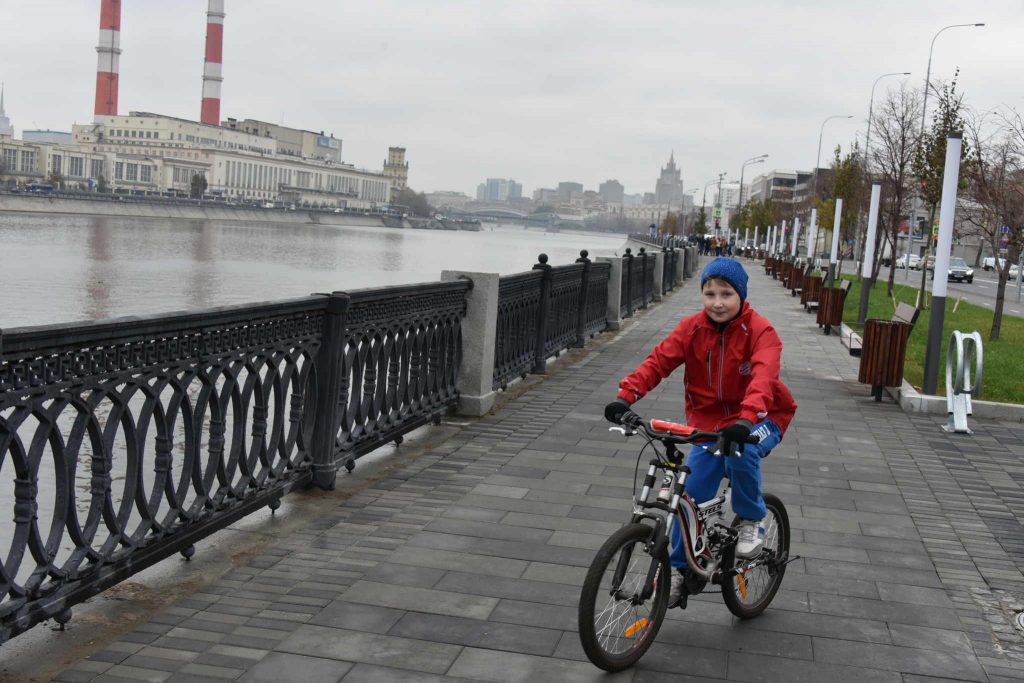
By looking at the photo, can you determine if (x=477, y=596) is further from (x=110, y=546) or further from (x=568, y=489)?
(x=568, y=489)

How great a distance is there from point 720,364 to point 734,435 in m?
0.60

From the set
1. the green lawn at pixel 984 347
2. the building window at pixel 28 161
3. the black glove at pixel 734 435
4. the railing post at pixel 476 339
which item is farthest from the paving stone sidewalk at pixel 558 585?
the building window at pixel 28 161

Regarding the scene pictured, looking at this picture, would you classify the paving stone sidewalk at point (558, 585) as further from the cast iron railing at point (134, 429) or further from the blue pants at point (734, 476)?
the blue pants at point (734, 476)

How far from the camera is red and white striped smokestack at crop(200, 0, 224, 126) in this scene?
151 m

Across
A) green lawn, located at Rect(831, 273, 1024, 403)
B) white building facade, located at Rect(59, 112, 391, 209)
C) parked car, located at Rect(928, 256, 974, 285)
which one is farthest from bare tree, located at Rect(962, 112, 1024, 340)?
white building facade, located at Rect(59, 112, 391, 209)

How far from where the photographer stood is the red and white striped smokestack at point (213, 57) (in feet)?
495

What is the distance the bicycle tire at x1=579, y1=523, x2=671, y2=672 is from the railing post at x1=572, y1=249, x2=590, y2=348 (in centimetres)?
1052

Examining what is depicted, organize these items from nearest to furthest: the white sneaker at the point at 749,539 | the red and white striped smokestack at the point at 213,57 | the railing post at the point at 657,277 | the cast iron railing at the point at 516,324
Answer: the white sneaker at the point at 749,539 → the cast iron railing at the point at 516,324 → the railing post at the point at 657,277 → the red and white striped smokestack at the point at 213,57

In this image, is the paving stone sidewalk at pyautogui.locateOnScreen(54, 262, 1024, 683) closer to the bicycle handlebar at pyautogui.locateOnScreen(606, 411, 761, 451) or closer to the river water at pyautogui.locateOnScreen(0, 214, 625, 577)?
the bicycle handlebar at pyautogui.locateOnScreen(606, 411, 761, 451)

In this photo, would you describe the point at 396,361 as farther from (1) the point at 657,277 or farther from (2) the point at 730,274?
(1) the point at 657,277

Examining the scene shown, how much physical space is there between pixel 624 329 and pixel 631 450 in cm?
1050

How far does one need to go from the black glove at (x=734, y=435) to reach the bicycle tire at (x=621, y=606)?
15.0 inches

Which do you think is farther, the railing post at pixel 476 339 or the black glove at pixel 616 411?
the railing post at pixel 476 339

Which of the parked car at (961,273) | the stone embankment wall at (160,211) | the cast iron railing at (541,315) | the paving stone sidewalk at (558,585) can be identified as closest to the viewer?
the paving stone sidewalk at (558,585)
